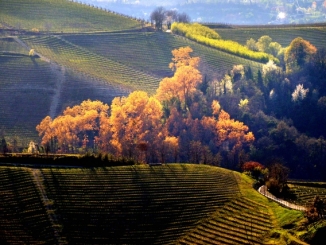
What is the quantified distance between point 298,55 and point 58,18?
52589 millimetres

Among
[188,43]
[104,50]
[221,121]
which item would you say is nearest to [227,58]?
[188,43]

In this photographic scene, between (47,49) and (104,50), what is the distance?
36.8 feet

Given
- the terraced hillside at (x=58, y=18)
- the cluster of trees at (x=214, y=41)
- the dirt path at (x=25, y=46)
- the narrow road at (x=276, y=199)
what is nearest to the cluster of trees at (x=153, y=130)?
the narrow road at (x=276, y=199)

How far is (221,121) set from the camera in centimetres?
10388

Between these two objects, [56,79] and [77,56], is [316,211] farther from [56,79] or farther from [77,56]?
[77,56]

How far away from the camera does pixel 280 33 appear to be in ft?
493

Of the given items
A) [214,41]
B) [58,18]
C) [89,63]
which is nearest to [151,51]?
[214,41]

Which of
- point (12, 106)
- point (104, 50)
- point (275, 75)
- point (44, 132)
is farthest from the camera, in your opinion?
point (104, 50)

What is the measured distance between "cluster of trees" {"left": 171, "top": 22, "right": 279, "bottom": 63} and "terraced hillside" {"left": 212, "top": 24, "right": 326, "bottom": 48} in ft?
14.4

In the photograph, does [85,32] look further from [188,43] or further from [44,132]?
[44,132]

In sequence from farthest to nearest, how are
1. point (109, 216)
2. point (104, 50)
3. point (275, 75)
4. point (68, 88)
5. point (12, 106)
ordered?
point (104, 50), point (275, 75), point (68, 88), point (12, 106), point (109, 216)

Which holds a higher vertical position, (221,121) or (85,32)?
(85,32)

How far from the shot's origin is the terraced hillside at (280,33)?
144 meters

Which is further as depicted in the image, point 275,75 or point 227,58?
point 227,58
